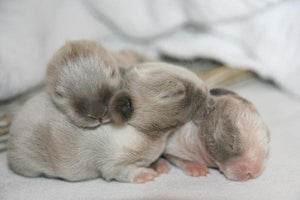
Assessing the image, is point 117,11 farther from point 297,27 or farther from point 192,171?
point 192,171

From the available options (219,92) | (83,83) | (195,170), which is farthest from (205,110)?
(83,83)

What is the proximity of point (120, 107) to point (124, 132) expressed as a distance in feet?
0.37

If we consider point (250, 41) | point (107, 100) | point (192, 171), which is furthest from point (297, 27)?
point (107, 100)

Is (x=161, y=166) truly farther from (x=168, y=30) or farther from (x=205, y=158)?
(x=168, y=30)

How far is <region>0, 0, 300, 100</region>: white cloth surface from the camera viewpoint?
1.90m

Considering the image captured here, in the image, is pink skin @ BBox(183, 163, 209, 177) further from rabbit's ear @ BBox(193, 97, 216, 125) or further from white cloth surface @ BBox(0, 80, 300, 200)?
rabbit's ear @ BBox(193, 97, 216, 125)

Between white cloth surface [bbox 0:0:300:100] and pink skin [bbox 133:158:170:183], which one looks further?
white cloth surface [bbox 0:0:300:100]

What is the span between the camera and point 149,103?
1296 mm

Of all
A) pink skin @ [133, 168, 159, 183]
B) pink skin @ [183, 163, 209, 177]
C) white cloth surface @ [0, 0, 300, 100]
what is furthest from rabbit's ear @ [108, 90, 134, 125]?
white cloth surface @ [0, 0, 300, 100]

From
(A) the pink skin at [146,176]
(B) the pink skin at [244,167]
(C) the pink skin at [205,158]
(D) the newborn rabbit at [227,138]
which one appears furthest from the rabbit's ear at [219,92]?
(A) the pink skin at [146,176]

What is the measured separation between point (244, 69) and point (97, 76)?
115 centimetres

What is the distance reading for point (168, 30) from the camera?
231 cm

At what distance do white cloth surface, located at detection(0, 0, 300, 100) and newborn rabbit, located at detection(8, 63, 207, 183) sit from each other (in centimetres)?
55

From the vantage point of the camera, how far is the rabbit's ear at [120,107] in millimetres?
1238
